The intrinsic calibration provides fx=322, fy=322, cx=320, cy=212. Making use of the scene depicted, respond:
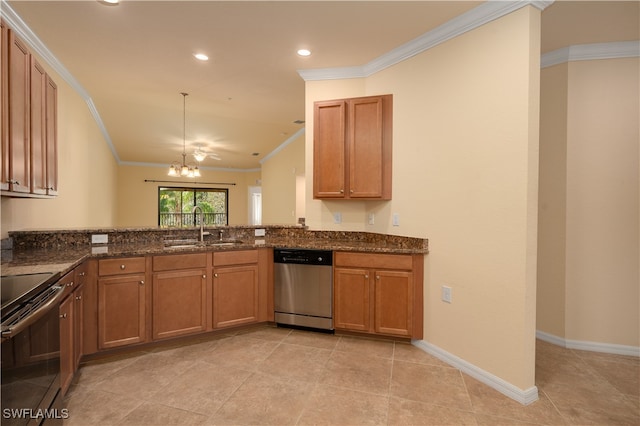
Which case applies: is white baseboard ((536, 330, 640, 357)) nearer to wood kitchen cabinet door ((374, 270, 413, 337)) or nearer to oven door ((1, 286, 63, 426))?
wood kitchen cabinet door ((374, 270, 413, 337))

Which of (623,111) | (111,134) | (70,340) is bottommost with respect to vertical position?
(70,340)

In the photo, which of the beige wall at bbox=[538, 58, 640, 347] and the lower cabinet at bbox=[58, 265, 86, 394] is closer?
the lower cabinet at bbox=[58, 265, 86, 394]

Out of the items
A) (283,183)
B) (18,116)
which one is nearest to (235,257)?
(18,116)

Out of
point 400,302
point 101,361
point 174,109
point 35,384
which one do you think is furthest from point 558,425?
point 174,109

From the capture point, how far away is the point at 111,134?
676 centimetres

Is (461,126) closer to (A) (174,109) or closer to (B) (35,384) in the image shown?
(B) (35,384)

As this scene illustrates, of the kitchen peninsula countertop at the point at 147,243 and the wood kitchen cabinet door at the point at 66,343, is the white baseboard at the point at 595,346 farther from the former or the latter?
the wood kitchen cabinet door at the point at 66,343

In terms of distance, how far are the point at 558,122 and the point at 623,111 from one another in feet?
1.59

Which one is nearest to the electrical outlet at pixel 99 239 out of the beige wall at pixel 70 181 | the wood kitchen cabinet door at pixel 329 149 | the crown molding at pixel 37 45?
the beige wall at pixel 70 181

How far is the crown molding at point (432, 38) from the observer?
231cm

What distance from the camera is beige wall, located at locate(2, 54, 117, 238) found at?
2.89m

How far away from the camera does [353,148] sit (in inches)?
133

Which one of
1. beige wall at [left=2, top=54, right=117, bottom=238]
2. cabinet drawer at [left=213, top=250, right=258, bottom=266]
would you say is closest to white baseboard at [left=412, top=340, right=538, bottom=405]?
cabinet drawer at [left=213, top=250, right=258, bottom=266]

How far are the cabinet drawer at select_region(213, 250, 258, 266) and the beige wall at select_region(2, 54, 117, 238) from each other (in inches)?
65.3
